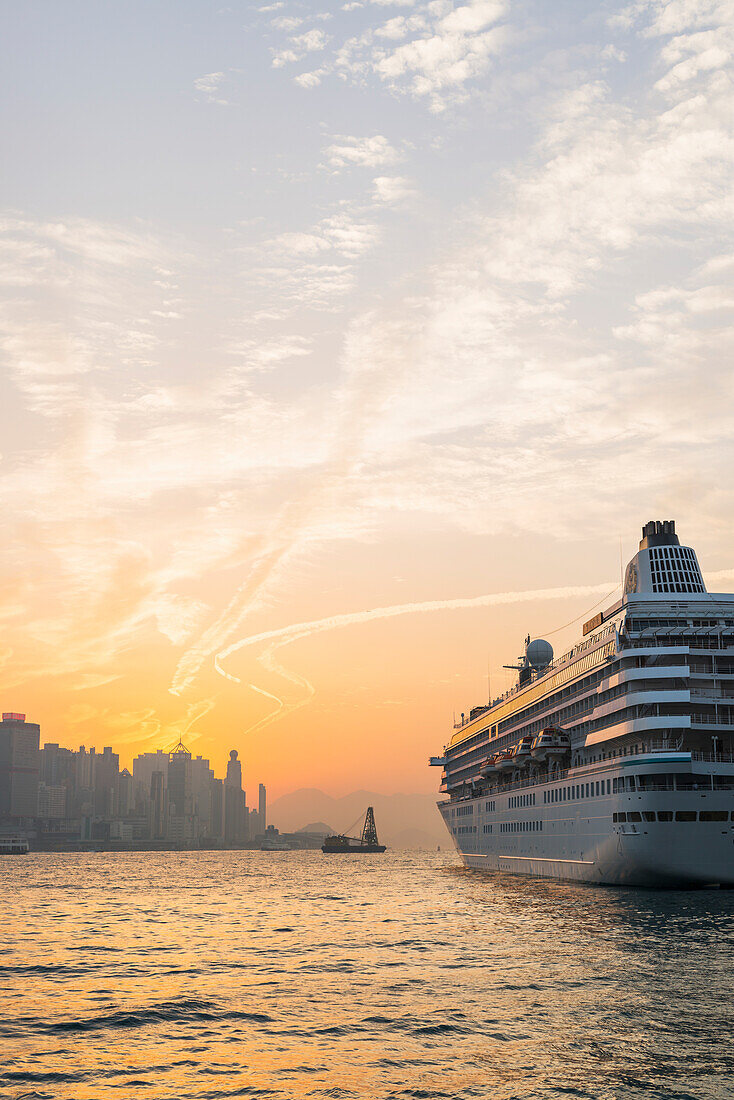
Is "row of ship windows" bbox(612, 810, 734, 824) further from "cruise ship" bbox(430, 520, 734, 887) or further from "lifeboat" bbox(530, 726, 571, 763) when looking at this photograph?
"lifeboat" bbox(530, 726, 571, 763)

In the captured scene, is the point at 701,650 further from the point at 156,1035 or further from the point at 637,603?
the point at 156,1035

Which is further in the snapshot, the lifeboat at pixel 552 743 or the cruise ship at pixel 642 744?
the lifeboat at pixel 552 743

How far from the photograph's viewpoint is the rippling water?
68.7 feet

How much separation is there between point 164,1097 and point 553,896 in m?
49.1

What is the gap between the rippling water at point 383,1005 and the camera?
21.0 meters

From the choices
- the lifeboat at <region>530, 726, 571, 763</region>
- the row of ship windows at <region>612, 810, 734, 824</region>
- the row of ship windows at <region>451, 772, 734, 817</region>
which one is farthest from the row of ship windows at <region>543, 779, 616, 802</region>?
the row of ship windows at <region>612, 810, 734, 824</region>

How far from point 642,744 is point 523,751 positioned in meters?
28.8

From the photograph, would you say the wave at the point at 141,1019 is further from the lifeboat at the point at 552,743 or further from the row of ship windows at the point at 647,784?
the lifeboat at the point at 552,743

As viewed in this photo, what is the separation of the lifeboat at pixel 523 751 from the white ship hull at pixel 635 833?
4.95 m

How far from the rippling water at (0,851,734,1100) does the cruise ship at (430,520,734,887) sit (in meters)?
3.86

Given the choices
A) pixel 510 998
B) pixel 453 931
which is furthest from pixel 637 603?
pixel 510 998

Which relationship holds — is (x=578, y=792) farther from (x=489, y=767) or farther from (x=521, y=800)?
(x=489, y=767)

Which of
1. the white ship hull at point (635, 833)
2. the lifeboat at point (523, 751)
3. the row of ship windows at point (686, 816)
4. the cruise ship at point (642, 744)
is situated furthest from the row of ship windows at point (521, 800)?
the row of ship windows at point (686, 816)

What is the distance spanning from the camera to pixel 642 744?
206 feet
